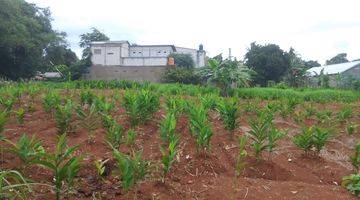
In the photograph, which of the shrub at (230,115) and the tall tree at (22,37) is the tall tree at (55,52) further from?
the shrub at (230,115)

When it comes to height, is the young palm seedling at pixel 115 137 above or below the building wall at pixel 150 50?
below

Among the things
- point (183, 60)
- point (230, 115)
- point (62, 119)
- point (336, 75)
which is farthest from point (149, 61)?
point (62, 119)

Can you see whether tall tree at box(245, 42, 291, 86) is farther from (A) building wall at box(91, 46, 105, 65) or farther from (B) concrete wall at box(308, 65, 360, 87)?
(A) building wall at box(91, 46, 105, 65)

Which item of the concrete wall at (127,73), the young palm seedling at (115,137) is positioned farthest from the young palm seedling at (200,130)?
the concrete wall at (127,73)

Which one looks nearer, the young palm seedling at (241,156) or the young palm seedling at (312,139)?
the young palm seedling at (241,156)

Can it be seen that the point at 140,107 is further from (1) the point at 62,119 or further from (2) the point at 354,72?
(2) the point at 354,72

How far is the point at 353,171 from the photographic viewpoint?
5234 millimetres

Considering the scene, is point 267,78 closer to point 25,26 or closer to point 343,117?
point 25,26

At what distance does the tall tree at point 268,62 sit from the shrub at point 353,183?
116 feet

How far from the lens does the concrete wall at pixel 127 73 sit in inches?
1169

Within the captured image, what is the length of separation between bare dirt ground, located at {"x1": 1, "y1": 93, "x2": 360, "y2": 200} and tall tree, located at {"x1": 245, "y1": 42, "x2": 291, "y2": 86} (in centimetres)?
3290

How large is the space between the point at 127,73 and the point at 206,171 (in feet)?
84.4

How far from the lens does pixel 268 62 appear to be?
128 feet

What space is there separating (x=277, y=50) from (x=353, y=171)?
3568cm
